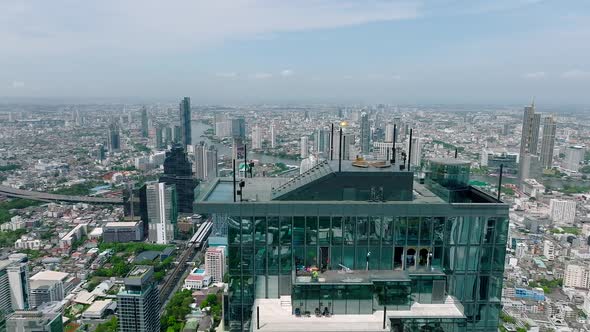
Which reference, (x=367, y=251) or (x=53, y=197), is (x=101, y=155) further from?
(x=367, y=251)

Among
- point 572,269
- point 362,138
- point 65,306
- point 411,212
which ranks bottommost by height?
point 65,306

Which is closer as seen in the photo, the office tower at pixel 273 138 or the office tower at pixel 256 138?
the office tower at pixel 256 138

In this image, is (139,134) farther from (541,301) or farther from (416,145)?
(541,301)

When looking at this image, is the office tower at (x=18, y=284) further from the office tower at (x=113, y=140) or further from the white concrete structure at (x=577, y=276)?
the office tower at (x=113, y=140)

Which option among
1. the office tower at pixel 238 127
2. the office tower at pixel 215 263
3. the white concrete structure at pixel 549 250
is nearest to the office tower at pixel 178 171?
the office tower at pixel 215 263

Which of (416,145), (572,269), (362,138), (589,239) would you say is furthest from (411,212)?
(362,138)

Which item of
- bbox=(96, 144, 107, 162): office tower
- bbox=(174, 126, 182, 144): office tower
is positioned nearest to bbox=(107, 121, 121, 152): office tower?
bbox=(96, 144, 107, 162): office tower

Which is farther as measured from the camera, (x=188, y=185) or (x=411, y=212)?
(x=188, y=185)
